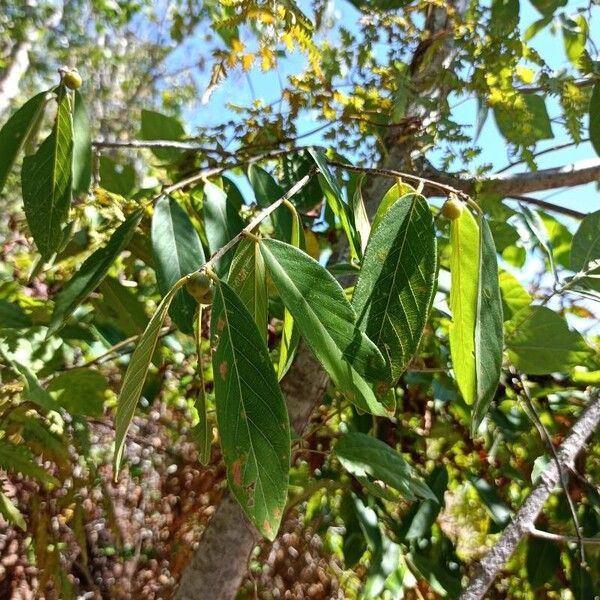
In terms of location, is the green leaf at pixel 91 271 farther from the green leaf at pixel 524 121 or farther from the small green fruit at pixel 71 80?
the green leaf at pixel 524 121

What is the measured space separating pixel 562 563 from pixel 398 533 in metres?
0.32

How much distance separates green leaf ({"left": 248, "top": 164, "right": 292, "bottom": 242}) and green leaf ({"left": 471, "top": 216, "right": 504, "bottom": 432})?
310 millimetres

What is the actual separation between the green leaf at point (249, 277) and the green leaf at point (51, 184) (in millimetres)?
246

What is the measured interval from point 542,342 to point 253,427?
1.91ft

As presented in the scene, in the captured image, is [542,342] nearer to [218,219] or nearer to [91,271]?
[218,219]

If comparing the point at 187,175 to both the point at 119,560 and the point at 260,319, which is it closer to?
the point at 260,319

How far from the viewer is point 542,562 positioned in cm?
94

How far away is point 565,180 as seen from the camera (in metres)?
0.94

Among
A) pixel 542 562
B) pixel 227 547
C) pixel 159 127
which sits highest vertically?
pixel 159 127

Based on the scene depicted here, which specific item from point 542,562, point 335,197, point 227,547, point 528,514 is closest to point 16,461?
point 227,547

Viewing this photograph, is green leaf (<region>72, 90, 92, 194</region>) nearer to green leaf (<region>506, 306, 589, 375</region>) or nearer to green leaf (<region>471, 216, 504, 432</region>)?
green leaf (<region>471, 216, 504, 432</region>)

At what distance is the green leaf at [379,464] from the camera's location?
736 mm

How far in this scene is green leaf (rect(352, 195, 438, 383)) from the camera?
394mm

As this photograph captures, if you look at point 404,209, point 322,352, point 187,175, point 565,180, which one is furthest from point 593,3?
point 322,352
